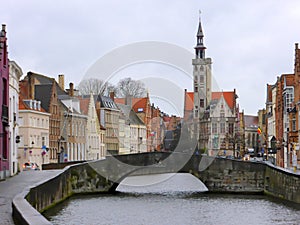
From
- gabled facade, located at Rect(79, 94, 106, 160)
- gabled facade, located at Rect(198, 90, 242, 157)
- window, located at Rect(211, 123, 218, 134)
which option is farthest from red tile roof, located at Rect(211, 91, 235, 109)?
gabled facade, located at Rect(79, 94, 106, 160)

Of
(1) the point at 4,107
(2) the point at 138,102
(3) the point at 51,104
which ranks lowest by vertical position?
(1) the point at 4,107

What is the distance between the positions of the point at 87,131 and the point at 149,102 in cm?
2687

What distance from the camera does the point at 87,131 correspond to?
7675 centimetres

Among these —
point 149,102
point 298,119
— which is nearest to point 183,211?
point 298,119

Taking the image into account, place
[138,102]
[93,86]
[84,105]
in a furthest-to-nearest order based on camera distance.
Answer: [138,102]
[93,86]
[84,105]

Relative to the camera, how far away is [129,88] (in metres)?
92.8

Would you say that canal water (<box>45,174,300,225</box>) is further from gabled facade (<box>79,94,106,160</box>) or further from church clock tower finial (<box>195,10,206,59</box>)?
church clock tower finial (<box>195,10,206,59</box>)

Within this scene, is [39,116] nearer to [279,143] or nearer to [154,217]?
[279,143]

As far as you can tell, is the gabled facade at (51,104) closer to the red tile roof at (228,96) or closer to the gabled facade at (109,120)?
the gabled facade at (109,120)

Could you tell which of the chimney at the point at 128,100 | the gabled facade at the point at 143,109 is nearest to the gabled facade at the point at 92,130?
the chimney at the point at 128,100

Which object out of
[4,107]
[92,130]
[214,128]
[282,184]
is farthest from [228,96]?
[4,107]

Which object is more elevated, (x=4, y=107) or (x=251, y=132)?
(x=4, y=107)

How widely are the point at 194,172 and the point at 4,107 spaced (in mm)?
15287

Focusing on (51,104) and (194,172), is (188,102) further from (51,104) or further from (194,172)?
(194,172)
